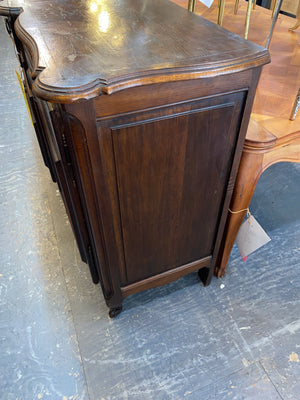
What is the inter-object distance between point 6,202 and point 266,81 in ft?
4.16

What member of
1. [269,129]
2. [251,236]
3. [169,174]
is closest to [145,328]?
[251,236]

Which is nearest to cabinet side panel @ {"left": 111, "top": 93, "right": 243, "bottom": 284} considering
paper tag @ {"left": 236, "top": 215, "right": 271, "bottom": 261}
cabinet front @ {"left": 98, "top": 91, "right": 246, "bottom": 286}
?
cabinet front @ {"left": 98, "top": 91, "right": 246, "bottom": 286}

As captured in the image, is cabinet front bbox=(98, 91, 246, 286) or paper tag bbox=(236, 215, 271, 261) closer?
cabinet front bbox=(98, 91, 246, 286)

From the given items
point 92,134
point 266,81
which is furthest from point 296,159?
point 92,134

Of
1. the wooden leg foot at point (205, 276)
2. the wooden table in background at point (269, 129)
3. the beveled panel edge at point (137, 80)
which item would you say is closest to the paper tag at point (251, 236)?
the wooden table in background at point (269, 129)

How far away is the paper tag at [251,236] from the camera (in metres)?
1.00

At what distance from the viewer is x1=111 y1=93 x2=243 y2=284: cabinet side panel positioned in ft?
2.15

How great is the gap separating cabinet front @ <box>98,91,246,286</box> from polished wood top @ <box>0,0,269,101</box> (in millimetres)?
80

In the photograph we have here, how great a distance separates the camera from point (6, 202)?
1.51 metres

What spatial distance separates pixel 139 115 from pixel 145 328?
760mm

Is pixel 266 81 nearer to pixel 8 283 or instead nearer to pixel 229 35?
pixel 229 35

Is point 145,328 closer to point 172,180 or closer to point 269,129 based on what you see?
point 172,180

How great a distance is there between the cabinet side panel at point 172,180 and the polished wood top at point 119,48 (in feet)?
0.30

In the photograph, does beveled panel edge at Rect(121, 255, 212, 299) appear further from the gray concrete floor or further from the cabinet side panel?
the gray concrete floor
